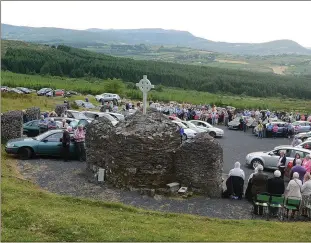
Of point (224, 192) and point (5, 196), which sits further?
point (224, 192)

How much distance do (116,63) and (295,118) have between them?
282ft

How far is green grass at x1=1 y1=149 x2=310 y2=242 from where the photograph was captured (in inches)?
388

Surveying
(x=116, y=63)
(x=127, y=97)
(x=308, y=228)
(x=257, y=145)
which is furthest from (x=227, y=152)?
(x=116, y=63)

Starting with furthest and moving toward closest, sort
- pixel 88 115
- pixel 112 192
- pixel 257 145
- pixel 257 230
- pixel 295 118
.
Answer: pixel 295 118 < pixel 88 115 < pixel 257 145 < pixel 112 192 < pixel 257 230

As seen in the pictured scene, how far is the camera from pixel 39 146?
20.5m

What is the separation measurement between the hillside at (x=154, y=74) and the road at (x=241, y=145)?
7478 centimetres

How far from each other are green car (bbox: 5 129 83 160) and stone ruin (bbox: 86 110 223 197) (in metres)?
4.31

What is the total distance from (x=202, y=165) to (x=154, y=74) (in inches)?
3997

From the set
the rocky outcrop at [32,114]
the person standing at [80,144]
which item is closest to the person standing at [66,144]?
the person standing at [80,144]

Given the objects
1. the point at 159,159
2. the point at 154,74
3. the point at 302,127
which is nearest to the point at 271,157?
the point at 159,159

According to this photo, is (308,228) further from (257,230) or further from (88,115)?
(88,115)

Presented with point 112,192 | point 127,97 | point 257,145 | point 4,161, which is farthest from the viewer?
point 127,97

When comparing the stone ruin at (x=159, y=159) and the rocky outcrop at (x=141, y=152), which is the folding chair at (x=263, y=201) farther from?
the rocky outcrop at (x=141, y=152)

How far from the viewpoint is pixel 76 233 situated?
9.88m
